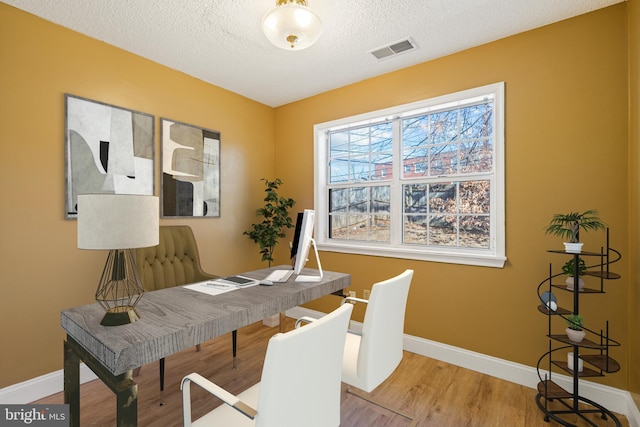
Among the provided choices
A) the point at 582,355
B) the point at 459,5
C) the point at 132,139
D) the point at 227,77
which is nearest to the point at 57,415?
the point at 132,139

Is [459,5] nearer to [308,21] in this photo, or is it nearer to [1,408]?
[308,21]

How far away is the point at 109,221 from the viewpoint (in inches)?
49.6

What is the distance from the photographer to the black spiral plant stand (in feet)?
6.09

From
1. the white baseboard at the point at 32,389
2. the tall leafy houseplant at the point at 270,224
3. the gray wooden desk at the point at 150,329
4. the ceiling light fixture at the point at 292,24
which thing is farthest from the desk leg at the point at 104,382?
the tall leafy houseplant at the point at 270,224

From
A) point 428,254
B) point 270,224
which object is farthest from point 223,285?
point 428,254

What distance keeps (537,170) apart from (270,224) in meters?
2.67

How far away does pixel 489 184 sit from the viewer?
8.44 ft

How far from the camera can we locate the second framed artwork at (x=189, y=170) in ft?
9.59

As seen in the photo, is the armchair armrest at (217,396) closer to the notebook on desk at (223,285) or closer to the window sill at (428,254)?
the notebook on desk at (223,285)

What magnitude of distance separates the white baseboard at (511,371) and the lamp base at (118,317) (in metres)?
2.30

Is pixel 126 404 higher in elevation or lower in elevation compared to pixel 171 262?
lower

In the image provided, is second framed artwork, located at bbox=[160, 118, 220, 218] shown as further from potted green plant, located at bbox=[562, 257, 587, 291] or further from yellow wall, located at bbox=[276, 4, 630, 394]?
potted green plant, located at bbox=[562, 257, 587, 291]

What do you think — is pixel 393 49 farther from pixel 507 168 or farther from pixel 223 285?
pixel 223 285

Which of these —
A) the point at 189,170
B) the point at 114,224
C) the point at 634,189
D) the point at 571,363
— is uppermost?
the point at 189,170
